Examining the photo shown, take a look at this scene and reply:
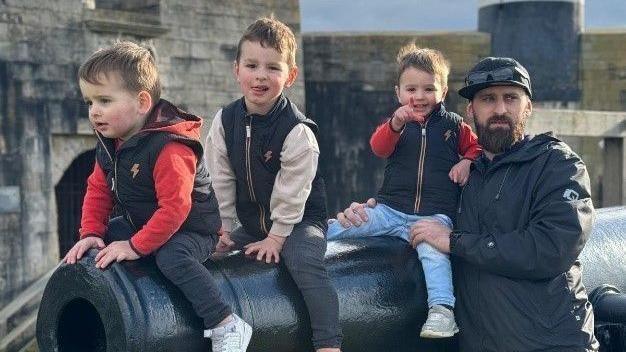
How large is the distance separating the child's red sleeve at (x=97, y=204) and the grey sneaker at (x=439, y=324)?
0.81 m

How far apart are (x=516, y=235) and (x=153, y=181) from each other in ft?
2.83

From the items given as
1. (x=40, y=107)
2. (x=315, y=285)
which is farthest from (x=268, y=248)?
(x=40, y=107)

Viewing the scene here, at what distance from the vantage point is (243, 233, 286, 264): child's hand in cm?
248

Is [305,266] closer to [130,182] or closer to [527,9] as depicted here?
[130,182]

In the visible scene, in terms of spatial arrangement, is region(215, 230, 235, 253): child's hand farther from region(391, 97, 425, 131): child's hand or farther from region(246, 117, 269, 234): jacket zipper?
region(391, 97, 425, 131): child's hand

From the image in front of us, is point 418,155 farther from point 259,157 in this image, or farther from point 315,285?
point 315,285

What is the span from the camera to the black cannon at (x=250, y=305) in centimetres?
217

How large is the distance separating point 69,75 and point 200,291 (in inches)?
363

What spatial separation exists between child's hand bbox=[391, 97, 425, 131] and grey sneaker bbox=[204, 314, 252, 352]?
93cm

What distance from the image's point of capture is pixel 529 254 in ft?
8.21

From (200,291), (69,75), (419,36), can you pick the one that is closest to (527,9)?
(419,36)

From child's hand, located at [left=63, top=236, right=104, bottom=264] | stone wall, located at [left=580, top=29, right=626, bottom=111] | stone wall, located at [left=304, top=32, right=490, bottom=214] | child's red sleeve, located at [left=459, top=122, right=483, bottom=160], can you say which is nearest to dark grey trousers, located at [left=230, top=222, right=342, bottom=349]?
child's hand, located at [left=63, top=236, right=104, bottom=264]

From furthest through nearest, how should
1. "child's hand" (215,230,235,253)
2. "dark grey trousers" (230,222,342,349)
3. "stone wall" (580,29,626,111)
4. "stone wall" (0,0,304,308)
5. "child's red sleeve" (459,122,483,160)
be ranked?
"stone wall" (580,29,626,111) → "stone wall" (0,0,304,308) → "child's red sleeve" (459,122,483,160) → "child's hand" (215,230,235,253) → "dark grey trousers" (230,222,342,349)

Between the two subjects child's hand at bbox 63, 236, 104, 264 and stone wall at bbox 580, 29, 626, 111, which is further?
stone wall at bbox 580, 29, 626, 111
